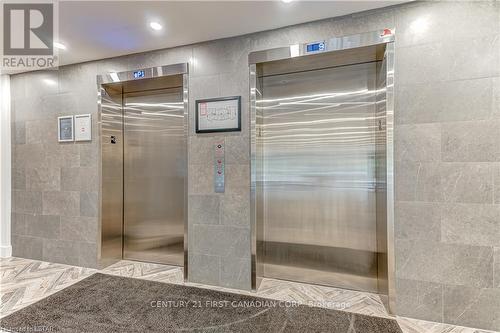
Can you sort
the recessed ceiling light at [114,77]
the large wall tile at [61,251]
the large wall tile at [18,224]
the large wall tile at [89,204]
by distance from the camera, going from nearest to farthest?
the recessed ceiling light at [114,77], the large wall tile at [89,204], the large wall tile at [61,251], the large wall tile at [18,224]

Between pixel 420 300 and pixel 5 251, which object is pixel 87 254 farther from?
pixel 420 300

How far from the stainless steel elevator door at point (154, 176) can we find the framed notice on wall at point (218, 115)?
1.75ft

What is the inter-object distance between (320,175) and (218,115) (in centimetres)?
130

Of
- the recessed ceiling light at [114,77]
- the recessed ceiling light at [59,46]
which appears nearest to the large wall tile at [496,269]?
the recessed ceiling light at [114,77]

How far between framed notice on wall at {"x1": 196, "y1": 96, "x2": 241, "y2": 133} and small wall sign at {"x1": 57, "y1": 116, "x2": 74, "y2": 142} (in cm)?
186

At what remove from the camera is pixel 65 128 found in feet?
11.1

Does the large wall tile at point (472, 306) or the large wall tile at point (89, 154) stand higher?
the large wall tile at point (89, 154)

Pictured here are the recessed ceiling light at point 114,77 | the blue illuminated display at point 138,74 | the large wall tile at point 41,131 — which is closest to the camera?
the blue illuminated display at point 138,74

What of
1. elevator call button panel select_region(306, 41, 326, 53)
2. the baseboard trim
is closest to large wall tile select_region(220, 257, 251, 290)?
elevator call button panel select_region(306, 41, 326, 53)

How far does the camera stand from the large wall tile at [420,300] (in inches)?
84.3

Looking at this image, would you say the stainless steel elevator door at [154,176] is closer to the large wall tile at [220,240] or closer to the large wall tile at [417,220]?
the large wall tile at [220,240]

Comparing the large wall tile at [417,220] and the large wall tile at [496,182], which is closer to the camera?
the large wall tile at [496,182]

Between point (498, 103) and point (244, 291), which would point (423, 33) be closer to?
point (498, 103)

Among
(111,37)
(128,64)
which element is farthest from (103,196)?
(111,37)
